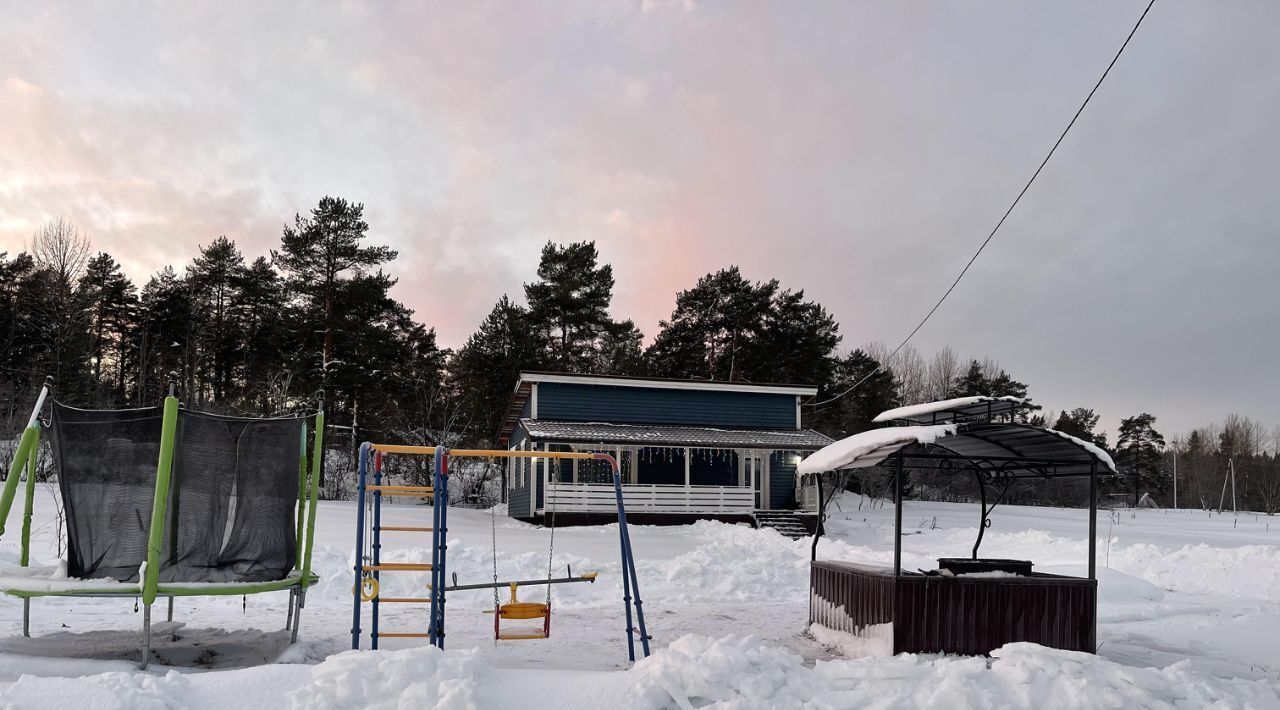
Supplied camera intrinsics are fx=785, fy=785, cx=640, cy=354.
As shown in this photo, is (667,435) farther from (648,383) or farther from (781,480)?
(781,480)

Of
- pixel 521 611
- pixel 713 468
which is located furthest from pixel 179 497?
pixel 713 468

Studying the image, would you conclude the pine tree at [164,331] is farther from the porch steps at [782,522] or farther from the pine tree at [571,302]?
the porch steps at [782,522]

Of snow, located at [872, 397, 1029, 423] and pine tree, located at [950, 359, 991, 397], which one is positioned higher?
pine tree, located at [950, 359, 991, 397]

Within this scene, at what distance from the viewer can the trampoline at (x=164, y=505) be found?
6.98m

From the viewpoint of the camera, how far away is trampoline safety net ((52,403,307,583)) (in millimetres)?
7160

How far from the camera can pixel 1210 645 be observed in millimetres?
9812

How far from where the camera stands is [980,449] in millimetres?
10594

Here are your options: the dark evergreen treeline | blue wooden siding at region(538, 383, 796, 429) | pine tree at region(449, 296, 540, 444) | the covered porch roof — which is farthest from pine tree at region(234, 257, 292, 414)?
the covered porch roof

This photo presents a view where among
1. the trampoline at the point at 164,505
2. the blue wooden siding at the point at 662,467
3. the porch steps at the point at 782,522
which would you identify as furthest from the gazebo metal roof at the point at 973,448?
the blue wooden siding at the point at 662,467

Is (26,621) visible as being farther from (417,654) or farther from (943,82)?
(943,82)

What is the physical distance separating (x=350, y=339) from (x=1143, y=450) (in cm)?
6982

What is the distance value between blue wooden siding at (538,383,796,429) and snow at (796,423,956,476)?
17.9 m

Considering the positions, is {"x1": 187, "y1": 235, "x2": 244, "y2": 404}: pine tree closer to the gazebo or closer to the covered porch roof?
the covered porch roof

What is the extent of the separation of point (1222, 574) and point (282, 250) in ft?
119
